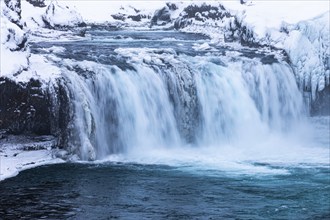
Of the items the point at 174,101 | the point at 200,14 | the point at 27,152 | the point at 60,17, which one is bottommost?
the point at 27,152

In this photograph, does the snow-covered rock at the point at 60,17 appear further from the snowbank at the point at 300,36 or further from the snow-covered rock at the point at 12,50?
the snow-covered rock at the point at 12,50

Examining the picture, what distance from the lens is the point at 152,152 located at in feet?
51.5

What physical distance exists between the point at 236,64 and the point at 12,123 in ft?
28.7

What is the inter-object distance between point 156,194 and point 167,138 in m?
5.46

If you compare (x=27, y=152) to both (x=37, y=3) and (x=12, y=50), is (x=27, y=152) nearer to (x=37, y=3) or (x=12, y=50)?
(x=12, y=50)

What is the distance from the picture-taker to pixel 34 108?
14.3 m

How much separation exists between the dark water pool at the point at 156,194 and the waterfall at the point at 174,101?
188 cm

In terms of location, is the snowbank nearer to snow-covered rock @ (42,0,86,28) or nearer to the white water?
the white water

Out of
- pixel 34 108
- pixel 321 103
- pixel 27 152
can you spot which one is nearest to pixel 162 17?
pixel 321 103

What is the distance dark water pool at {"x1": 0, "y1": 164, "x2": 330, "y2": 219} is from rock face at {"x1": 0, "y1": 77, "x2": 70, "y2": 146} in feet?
4.41

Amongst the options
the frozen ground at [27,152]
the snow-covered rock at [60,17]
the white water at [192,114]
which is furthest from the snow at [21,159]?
the snow-covered rock at [60,17]

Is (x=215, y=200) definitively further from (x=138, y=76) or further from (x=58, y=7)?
(x=58, y=7)

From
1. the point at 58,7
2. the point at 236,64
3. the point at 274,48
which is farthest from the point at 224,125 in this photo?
the point at 58,7

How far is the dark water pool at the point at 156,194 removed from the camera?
33.1 ft
